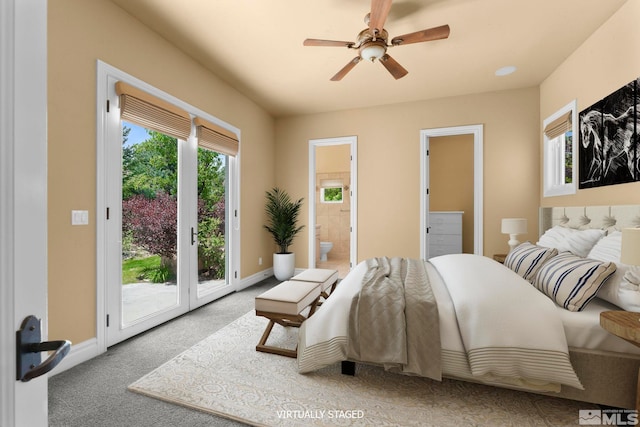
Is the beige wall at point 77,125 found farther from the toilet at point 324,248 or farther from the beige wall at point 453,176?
the beige wall at point 453,176

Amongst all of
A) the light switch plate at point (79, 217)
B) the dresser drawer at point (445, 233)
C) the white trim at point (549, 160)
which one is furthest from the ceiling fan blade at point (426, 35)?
the dresser drawer at point (445, 233)

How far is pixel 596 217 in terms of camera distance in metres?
2.52

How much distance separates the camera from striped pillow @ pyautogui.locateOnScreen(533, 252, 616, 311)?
1696 millimetres

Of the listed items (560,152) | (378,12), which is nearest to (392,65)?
(378,12)

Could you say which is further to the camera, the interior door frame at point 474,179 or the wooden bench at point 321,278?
the interior door frame at point 474,179

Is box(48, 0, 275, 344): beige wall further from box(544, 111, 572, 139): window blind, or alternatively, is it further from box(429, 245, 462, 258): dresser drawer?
box(429, 245, 462, 258): dresser drawer

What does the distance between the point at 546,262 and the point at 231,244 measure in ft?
11.5

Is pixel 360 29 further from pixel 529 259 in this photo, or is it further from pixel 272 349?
pixel 272 349

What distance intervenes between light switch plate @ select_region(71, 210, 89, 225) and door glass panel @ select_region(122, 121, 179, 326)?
312 mm

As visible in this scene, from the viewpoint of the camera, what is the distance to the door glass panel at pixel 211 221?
339cm

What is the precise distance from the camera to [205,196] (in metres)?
3.46

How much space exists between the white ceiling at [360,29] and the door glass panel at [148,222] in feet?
3.68

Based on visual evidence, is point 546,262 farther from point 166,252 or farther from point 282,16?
point 166,252

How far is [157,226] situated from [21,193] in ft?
8.63
